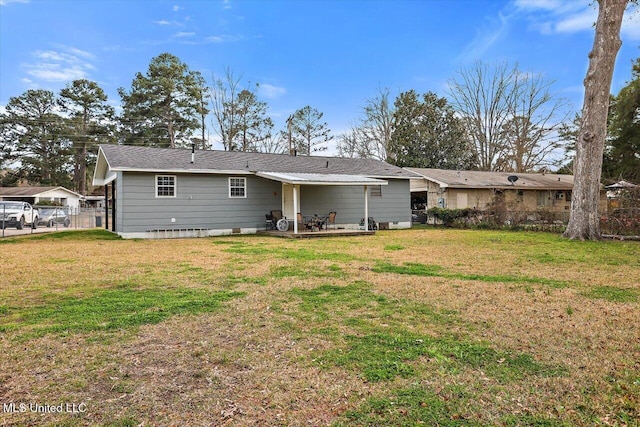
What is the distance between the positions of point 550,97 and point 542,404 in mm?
34833

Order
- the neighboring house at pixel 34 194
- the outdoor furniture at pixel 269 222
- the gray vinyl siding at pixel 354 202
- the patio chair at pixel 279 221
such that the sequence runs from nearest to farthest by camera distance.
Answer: the patio chair at pixel 279 221 → the outdoor furniture at pixel 269 222 → the gray vinyl siding at pixel 354 202 → the neighboring house at pixel 34 194

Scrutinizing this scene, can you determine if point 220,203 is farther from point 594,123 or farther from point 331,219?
point 594,123

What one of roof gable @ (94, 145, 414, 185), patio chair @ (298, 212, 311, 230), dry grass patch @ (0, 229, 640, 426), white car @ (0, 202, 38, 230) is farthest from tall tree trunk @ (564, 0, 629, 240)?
white car @ (0, 202, 38, 230)

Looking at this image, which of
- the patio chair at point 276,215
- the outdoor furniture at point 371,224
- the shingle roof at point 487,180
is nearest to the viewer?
the patio chair at point 276,215

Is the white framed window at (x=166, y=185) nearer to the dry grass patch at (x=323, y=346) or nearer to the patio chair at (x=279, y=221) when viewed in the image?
the patio chair at (x=279, y=221)

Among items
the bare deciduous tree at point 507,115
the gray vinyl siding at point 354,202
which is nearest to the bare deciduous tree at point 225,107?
the gray vinyl siding at point 354,202

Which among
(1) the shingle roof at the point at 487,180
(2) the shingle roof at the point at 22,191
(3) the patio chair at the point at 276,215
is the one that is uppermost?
(2) the shingle roof at the point at 22,191

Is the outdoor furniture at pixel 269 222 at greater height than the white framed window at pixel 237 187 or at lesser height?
lesser

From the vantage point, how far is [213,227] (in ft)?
49.8

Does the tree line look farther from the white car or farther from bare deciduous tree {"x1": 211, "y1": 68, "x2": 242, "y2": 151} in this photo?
the white car

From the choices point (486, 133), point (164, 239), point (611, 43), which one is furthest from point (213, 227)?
point (486, 133)

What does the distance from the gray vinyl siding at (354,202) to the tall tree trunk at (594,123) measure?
303 inches

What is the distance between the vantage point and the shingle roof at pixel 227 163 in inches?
552

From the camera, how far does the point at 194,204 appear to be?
14773 millimetres
